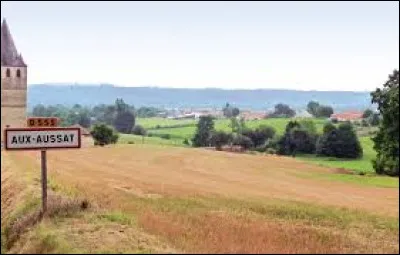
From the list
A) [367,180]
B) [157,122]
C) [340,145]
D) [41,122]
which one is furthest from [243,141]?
[41,122]

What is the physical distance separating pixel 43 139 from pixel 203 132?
313 ft

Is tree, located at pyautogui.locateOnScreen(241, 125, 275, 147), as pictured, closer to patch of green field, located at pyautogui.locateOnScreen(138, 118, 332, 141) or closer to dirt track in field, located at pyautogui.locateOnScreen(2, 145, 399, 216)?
patch of green field, located at pyautogui.locateOnScreen(138, 118, 332, 141)

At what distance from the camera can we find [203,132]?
110250 mm

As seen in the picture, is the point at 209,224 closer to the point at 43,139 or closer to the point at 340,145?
the point at 43,139

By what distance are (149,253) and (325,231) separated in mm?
5200

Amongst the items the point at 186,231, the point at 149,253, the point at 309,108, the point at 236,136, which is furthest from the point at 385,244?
the point at 309,108

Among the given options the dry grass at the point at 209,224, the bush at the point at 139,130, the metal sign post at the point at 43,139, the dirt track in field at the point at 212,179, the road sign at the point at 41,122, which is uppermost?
the road sign at the point at 41,122

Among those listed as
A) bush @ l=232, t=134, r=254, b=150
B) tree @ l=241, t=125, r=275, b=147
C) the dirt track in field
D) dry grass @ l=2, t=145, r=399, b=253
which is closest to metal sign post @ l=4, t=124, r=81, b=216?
dry grass @ l=2, t=145, r=399, b=253

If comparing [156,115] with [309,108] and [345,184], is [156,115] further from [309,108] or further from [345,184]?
[345,184]

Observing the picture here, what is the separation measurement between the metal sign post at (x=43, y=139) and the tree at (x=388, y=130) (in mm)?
22121

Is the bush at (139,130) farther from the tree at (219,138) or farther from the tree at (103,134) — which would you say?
the tree at (103,134)

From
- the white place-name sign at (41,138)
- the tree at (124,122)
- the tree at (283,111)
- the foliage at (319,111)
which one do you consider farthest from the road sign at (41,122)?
the tree at (124,122)

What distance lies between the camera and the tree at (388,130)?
36.0m

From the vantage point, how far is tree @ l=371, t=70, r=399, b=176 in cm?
3600
